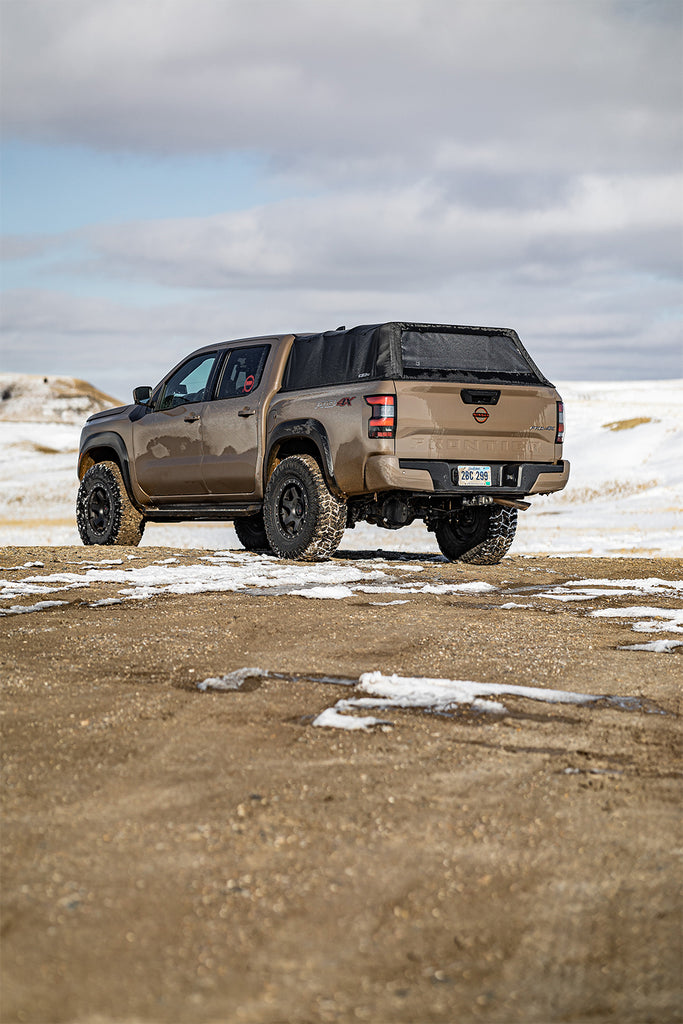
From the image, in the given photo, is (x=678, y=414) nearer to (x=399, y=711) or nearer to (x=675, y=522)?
(x=675, y=522)

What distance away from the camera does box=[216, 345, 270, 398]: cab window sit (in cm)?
1165

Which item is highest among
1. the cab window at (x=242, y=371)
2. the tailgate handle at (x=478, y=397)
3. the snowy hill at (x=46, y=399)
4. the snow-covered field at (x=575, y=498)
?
the snowy hill at (x=46, y=399)

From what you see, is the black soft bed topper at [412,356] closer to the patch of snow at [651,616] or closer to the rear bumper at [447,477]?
the rear bumper at [447,477]

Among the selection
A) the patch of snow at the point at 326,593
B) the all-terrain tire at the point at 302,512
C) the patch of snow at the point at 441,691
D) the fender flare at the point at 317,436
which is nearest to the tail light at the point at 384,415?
the fender flare at the point at 317,436

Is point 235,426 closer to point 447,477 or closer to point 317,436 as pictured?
point 317,436

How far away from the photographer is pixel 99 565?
10.5 m

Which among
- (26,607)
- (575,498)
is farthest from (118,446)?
(575,498)

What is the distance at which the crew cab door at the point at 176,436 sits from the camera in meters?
12.1

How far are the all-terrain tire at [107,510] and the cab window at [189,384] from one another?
1.07 meters

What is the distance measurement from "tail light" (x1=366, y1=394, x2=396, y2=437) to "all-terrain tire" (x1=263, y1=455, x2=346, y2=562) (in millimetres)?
942

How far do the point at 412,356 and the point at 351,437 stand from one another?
0.98 m

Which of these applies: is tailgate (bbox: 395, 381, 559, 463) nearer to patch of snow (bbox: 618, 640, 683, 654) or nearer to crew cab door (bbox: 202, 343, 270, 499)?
crew cab door (bbox: 202, 343, 270, 499)

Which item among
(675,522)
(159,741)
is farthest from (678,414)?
(159,741)

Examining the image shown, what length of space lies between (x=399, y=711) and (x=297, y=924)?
2.05 metres
